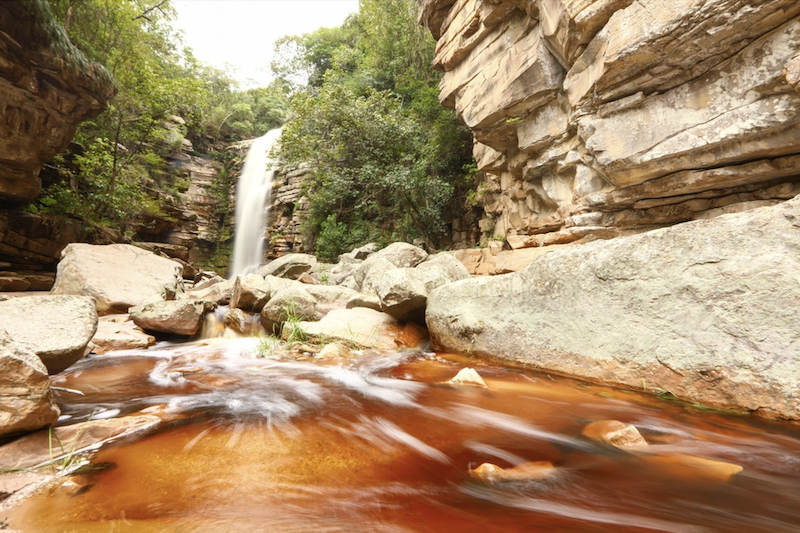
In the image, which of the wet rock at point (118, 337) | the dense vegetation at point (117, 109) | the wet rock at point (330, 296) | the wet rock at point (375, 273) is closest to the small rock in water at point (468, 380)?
the wet rock at point (375, 273)

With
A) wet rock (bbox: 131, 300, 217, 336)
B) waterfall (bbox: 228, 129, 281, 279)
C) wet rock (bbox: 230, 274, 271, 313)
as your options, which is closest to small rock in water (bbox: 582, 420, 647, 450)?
wet rock (bbox: 131, 300, 217, 336)

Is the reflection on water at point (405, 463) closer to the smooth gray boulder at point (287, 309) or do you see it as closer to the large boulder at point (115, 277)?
the smooth gray boulder at point (287, 309)

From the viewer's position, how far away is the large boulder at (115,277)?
5797mm

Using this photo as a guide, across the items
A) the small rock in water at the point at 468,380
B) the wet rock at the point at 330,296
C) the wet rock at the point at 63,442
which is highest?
the wet rock at the point at 330,296

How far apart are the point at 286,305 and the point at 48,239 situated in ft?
28.6

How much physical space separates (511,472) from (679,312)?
208 centimetres

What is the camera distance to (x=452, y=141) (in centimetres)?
1245

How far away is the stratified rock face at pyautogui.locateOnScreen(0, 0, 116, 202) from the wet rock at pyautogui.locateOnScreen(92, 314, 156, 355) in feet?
18.4

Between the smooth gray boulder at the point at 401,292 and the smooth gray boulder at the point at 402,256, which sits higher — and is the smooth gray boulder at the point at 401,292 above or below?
below

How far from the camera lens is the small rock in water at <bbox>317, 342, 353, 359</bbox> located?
430cm

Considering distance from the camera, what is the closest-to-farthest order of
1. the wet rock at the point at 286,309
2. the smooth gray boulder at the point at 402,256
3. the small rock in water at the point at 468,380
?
1. the small rock in water at the point at 468,380
2. the wet rock at the point at 286,309
3. the smooth gray boulder at the point at 402,256

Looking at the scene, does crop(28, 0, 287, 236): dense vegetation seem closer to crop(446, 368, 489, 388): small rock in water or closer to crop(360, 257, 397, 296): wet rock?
crop(360, 257, 397, 296): wet rock

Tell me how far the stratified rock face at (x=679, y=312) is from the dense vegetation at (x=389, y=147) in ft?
28.7

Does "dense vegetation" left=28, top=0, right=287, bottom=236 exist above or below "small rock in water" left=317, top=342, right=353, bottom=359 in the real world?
above
